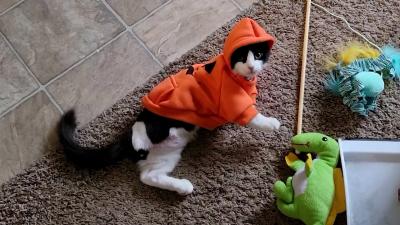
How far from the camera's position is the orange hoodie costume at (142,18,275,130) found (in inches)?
41.4

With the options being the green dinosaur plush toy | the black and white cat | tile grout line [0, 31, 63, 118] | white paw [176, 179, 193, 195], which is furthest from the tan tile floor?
the green dinosaur plush toy

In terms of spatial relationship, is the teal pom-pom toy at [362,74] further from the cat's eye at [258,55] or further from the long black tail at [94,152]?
the long black tail at [94,152]

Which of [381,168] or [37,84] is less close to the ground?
[37,84]

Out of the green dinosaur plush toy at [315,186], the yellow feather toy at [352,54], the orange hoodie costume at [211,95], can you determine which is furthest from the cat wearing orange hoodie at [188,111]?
A: the yellow feather toy at [352,54]

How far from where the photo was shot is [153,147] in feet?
3.61

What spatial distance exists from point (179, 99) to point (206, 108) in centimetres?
7

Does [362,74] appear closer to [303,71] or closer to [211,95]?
[303,71]

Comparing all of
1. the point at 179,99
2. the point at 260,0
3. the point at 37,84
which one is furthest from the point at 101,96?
the point at 260,0

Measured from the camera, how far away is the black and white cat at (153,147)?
1085 millimetres

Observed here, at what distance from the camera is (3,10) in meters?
1.35

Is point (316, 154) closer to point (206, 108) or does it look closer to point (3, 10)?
point (206, 108)

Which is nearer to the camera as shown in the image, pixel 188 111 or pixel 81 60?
pixel 188 111

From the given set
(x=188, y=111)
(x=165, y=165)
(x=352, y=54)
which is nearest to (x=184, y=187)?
(x=165, y=165)

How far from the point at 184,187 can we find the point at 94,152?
0.23 m
